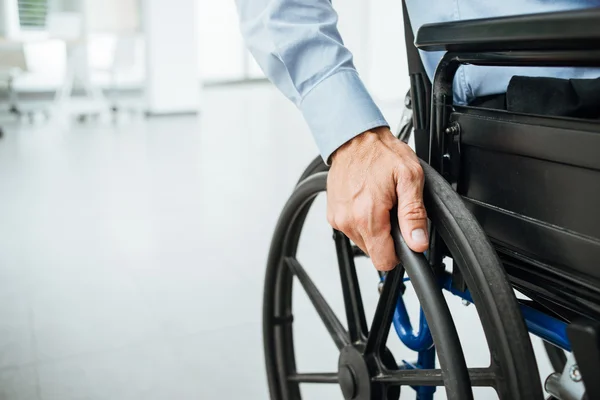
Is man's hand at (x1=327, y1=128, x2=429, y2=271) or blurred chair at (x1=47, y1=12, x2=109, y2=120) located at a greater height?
man's hand at (x1=327, y1=128, x2=429, y2=271)

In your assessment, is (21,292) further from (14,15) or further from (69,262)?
(14,15)

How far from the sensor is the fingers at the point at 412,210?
2.40ft

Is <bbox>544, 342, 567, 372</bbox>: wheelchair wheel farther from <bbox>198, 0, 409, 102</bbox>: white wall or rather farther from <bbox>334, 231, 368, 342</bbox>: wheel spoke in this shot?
<bbox>198, 0, 409, 102</bbox>: white wall

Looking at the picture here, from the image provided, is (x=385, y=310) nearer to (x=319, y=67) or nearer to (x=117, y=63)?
(x=319, y=67)

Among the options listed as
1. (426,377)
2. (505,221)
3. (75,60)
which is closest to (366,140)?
(505,221)

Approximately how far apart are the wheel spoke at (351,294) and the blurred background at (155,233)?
787 mm

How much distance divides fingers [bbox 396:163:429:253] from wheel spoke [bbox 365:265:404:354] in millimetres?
156

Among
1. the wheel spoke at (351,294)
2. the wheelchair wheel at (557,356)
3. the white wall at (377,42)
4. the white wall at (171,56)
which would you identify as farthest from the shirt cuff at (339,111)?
the white wall at (377,42)

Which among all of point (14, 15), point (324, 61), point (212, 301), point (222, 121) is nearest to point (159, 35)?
point (222, 121)

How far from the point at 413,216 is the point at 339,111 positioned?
6.7 inches

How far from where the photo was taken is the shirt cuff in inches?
32.0

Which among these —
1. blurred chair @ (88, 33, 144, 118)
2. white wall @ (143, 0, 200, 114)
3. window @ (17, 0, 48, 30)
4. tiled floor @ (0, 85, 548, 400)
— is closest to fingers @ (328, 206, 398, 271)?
tiled floor @ (0, 85, 548, 400)

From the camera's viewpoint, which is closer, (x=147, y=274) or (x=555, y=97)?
(x=555, y=97)

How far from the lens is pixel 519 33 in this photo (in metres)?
0.66
